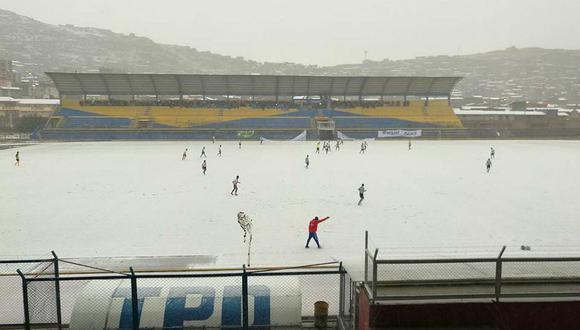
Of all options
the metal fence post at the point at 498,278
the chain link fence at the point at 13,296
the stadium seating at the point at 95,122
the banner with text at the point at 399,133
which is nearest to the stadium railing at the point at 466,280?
the metal fence post at the point at 498,278

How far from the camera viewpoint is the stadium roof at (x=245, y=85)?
63500 millimetres

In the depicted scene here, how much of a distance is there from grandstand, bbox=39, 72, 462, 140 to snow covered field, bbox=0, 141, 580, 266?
28385mm

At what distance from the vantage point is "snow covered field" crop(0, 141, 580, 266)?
500 inches

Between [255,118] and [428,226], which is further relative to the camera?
[255,118]

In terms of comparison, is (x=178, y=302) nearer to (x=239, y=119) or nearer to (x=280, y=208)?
(x=280, y=208)

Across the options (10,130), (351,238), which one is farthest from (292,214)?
(10,130)

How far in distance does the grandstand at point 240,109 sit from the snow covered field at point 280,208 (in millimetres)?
28385

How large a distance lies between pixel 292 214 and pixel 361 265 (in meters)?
10.8

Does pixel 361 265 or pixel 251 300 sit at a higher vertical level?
pixel 361 265

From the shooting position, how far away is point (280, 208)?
17703 millimetres

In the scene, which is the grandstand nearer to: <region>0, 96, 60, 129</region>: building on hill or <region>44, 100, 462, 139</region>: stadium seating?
<region>44, 100, 462, 139</region>: stadium seating

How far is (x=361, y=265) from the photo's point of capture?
599cm

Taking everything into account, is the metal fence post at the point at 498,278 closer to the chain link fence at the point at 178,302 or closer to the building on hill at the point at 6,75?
the chain link fence at the point at 178,302

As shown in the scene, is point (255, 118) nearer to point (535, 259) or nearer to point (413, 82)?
point (413, 82)
